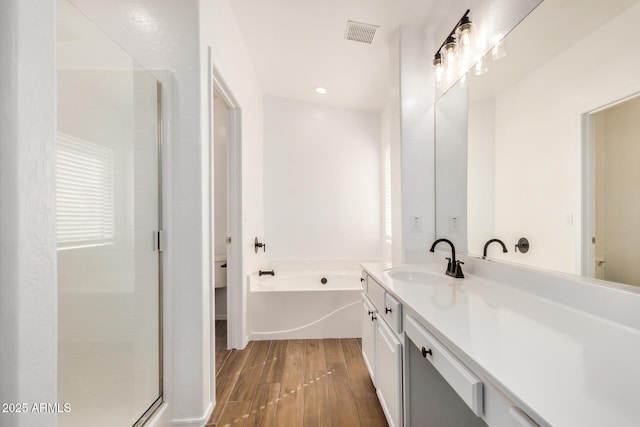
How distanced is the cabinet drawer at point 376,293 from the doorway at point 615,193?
2.86 ft

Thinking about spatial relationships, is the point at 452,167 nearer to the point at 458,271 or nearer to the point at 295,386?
the point at 458,271

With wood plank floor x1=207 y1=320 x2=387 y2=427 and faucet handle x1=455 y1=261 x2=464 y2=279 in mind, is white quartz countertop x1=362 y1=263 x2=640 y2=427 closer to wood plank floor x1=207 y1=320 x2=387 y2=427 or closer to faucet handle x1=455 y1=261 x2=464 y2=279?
faucet handle x1=455 y1=261 x2=464 y2=279

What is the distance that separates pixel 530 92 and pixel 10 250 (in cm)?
189

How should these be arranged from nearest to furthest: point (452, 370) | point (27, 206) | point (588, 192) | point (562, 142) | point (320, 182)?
point (27, 206) < point (452, 370) < point (588, 192) < point (562, 142) < point (320, 182)

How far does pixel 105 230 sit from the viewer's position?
46.6 inches

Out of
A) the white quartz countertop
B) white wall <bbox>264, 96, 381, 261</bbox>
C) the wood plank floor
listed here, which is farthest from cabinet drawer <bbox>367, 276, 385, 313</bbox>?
white wall <bbox>264, 96, 381, 261</bbox>

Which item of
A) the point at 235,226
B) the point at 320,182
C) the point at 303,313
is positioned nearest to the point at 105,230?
the point at 235,226

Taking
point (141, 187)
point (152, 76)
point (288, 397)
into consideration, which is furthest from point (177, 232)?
point (288, 397)

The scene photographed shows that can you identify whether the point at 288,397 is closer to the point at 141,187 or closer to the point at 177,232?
the point at 177,232

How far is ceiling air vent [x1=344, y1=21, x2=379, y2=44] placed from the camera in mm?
2078

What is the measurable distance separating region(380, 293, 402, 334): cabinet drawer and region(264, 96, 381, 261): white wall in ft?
6.89

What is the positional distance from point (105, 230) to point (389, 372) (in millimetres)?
Answer: 1433

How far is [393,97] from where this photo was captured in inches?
88.5

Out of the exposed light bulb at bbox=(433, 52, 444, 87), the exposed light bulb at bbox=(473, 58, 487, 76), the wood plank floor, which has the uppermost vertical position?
the exposed light bulb at bbox=(433, 52, 444, 87)
